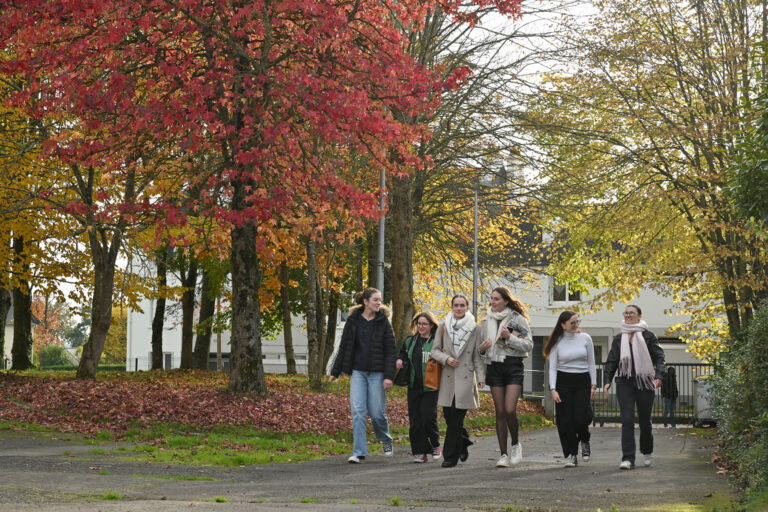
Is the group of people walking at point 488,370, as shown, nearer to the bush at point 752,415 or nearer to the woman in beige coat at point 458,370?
the woman in beige coat at point 458,370

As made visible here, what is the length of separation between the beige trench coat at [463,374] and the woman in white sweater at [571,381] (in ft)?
2.80

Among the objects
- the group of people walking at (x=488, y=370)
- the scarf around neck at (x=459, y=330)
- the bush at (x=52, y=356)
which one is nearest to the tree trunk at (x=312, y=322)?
the group of people walking at (x=488, y=370)

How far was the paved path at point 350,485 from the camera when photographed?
7.55 meters

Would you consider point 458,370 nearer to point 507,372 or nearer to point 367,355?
point 507,372

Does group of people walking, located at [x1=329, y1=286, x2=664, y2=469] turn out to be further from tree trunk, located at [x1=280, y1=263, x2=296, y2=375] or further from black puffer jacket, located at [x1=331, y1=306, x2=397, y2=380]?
tree trunk, located at [x1=280, y1=263, x2=296, y2=375]

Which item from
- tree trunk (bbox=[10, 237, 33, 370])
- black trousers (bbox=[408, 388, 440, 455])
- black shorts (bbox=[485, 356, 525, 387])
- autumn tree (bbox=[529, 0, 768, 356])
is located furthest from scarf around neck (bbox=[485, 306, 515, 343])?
tree trunk (bbox=[10, 237, 33, 370])

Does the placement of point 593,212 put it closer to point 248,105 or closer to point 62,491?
point 248,105

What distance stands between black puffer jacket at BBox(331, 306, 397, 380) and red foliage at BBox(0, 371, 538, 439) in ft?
11.2

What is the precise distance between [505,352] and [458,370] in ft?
1.93

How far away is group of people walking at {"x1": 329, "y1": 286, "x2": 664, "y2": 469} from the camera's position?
11.1 metres

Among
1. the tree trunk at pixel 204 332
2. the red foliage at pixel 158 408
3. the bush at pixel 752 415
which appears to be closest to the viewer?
A: the bush at pixel 752 415

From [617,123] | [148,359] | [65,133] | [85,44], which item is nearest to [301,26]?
[85,44]

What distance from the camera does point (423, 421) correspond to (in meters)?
11.6

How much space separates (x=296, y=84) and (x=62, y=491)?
7022 millimetres
